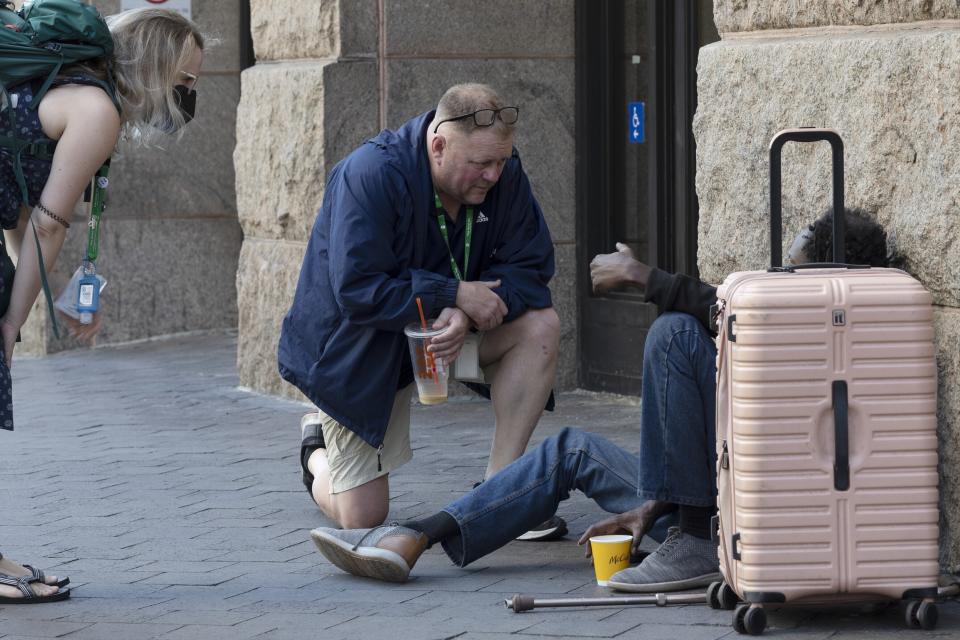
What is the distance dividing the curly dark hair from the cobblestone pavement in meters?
0.85

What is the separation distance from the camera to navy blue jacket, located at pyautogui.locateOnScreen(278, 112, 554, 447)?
453 cm

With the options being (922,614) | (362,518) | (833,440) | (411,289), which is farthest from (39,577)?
(922,614)

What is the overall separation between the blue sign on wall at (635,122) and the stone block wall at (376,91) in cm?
29

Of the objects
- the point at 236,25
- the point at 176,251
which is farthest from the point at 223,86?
the point at 176,251

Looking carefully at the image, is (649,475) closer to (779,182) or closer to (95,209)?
(779,182)

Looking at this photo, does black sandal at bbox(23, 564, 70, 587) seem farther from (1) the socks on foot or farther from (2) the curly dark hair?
(2) the curly dark hair

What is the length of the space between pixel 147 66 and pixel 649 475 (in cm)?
164

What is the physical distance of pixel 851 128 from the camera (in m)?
4.23

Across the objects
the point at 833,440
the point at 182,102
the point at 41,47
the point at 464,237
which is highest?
the point at 41,47

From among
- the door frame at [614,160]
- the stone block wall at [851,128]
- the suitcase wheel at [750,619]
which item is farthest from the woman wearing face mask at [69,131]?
the door frame at [614,160]

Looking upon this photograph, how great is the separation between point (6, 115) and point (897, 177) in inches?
87.5

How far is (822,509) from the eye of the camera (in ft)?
11.5

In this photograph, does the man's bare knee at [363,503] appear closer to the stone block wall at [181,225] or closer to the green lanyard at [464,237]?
the green lanyard at [464,237]

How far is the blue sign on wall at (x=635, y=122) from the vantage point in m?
7.09
